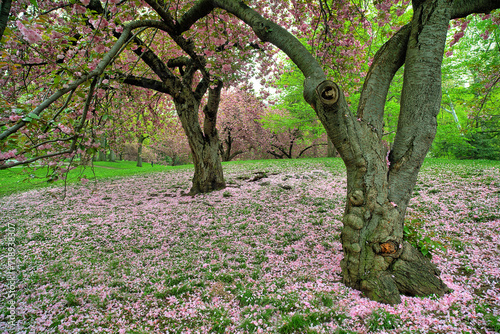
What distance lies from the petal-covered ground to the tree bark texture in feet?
0.87

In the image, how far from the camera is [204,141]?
8391 millimetres

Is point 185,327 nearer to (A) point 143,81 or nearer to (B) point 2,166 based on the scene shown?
(B) point 2,166

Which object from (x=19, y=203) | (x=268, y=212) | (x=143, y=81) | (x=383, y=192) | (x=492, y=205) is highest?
(x=143, y=81)

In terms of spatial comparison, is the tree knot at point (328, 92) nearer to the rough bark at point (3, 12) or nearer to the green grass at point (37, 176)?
the rough bark at point (3, 12)

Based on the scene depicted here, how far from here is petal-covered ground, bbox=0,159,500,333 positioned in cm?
252

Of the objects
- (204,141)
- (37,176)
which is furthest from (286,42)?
(37,176)

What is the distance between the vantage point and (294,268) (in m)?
3.62

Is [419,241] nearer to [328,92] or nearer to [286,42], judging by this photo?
[328,92]

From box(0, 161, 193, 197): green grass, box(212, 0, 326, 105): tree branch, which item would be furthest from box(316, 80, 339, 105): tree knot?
box(0, 161, 193, 197): green grass

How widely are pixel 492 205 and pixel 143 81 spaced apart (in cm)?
1008

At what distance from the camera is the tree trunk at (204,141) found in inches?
317

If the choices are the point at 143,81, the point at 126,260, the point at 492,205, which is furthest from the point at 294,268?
the point at 143,81

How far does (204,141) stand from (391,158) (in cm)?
644

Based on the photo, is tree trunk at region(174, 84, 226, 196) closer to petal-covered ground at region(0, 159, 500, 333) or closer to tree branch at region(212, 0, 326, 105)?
petal-covered ground at region(0, 159, 500, 333)
